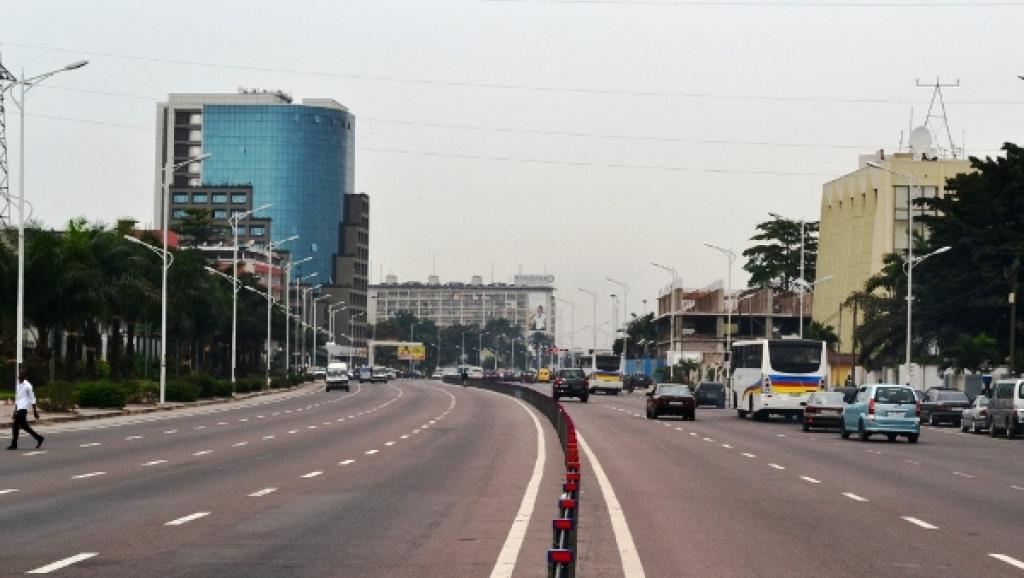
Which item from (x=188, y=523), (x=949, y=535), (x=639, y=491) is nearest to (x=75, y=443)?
(x=639, y=491)

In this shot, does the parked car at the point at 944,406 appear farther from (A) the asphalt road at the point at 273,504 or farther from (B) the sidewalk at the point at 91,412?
(B) the sidewalk at the point at 91,412

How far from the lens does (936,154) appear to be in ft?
431

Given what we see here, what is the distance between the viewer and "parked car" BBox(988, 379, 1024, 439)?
53625mm

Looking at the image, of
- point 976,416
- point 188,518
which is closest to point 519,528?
point 188,518

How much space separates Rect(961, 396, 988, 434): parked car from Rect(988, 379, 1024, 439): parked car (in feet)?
5.69

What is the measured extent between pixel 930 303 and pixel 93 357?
4313cm

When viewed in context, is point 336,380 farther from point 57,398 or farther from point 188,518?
point 188,518

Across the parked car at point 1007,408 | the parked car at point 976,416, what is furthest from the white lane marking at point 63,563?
the parked car at point 976,416

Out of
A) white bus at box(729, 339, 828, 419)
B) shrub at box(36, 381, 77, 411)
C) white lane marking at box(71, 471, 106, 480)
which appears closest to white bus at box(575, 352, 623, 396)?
white bus at box(729, 339, 828, 419)

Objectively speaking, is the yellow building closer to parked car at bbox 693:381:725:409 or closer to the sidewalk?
parked car at bbox 693:381:725:409

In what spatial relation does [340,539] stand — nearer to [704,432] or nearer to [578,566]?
[578,566]

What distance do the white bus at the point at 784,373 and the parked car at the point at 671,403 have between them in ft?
9.12

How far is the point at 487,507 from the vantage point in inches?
881

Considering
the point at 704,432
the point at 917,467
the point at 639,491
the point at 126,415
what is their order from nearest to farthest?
the point at 639,491 → the point at 917,467 → the point at 704,432 → the point at 126,415
